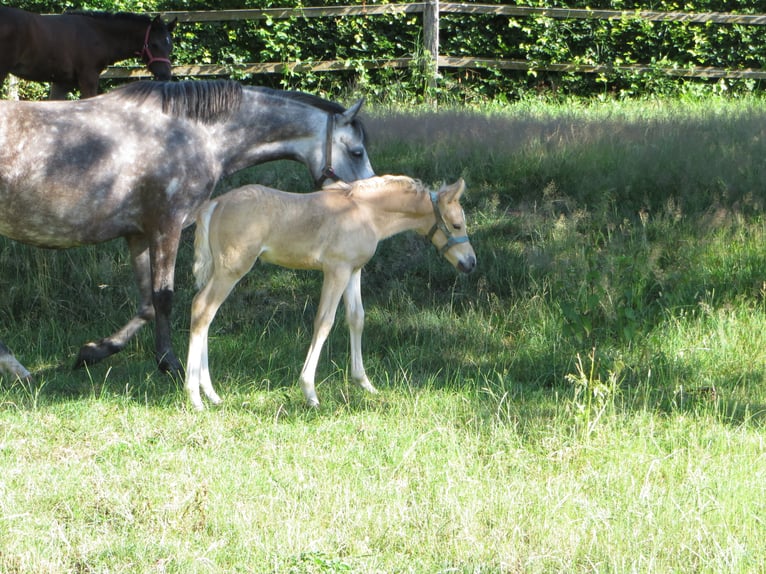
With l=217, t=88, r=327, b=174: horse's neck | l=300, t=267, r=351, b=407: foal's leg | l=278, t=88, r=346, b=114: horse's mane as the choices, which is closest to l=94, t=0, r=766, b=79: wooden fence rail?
l=278, t=88, r=346, b=114: horse's mane

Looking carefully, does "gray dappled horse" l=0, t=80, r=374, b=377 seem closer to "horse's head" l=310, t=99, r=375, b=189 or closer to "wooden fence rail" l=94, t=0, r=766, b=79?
"horse's head" l=310, t=99, r=375, b=189

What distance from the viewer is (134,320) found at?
7711mm

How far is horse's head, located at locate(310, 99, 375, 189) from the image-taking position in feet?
25.3

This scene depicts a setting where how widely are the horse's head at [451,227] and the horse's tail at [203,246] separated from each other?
1.45m

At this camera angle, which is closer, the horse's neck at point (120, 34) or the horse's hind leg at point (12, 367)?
the horse's hind leg at point (12, 367)

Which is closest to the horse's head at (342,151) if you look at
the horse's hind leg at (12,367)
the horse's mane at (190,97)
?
the horse's mane at (190,97)

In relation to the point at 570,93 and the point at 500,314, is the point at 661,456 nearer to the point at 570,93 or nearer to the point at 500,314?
the point at 500,314

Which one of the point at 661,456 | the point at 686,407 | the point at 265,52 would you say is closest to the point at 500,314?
the point at 686,407

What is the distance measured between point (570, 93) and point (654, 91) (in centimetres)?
141

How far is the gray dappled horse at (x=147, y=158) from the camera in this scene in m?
7.19

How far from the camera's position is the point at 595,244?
30.0 feet

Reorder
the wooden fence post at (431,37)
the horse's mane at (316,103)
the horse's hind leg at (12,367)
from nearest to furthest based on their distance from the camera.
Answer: the horse's hind leg at (12,367)
the horse's mane at (316,103)
the wooden fence post at (431,37)

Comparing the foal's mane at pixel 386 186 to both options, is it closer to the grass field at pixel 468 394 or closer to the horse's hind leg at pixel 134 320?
the grass field at pixel 468 394

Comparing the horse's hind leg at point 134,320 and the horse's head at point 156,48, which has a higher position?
the horse's head at point 156,48
